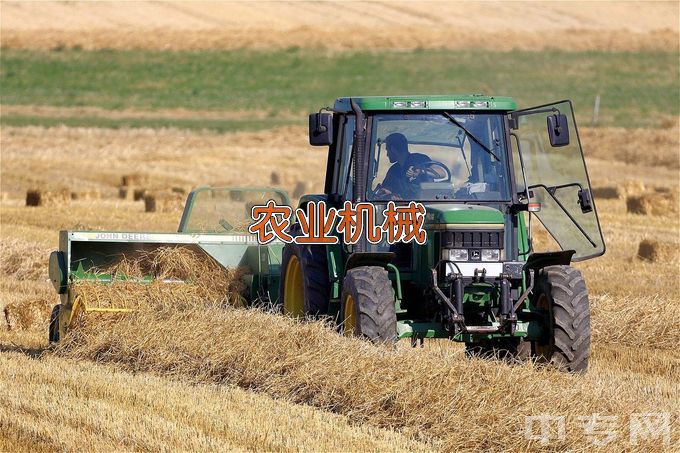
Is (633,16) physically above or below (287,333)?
above

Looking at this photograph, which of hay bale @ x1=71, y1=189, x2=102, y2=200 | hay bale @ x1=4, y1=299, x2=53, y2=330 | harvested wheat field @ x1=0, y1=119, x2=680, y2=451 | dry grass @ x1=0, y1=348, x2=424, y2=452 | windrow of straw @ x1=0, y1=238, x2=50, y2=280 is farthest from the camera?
hay bale @ x1=71, y1=189, x2=102, y2=200

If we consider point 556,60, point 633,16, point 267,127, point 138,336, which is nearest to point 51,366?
point 138,336

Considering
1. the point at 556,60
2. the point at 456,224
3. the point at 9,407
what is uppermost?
the point at 556,60

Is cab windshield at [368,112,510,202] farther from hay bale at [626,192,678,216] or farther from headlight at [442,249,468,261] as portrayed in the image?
hay bale at [626,192,678,216]

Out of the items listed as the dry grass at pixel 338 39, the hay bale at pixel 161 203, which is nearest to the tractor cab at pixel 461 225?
the hay bale at pixel 161 203

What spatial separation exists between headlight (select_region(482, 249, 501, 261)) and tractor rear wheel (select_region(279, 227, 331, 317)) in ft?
4.33

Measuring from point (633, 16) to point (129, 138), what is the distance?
40097 millimetres

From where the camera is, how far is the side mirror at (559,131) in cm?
852

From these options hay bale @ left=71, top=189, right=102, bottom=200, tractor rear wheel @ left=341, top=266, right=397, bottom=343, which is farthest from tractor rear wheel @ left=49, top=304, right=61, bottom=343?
hay bale @ left=71, top=189, right=102, bottom=200

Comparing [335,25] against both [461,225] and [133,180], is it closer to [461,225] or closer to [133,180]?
[133,180]

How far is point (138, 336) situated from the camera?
916 cm

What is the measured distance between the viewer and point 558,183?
924 centimetres

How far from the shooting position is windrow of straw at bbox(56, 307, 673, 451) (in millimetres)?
6676

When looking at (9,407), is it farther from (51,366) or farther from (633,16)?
(633,16)
